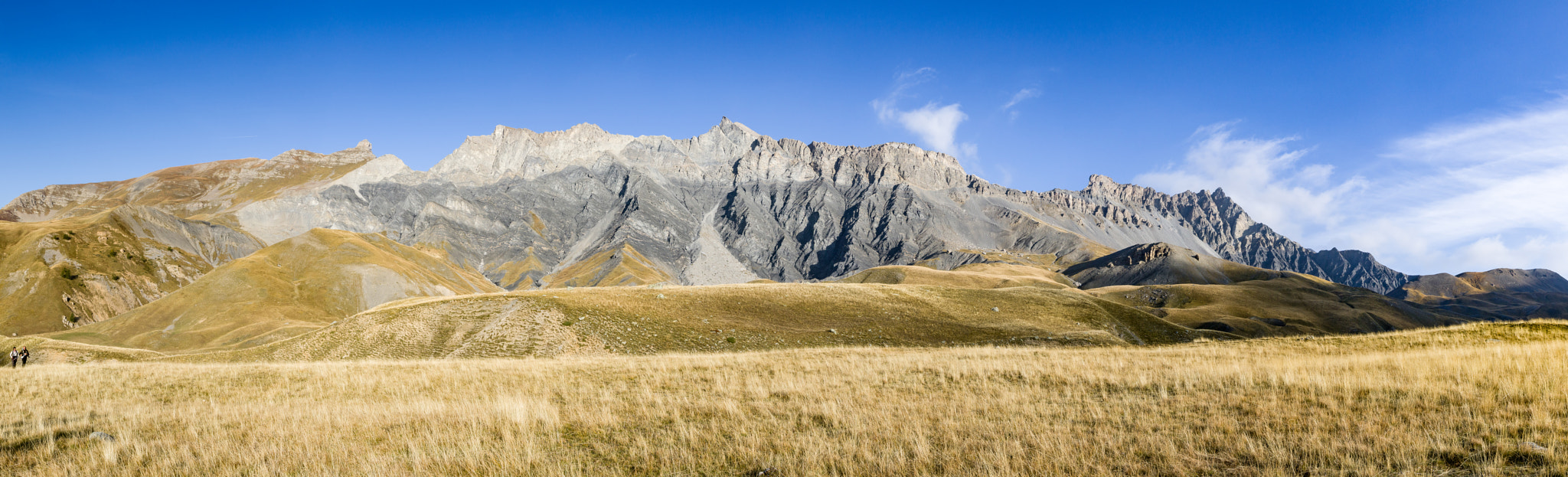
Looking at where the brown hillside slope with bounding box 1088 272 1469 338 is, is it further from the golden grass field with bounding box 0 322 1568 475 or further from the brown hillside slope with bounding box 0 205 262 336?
the brown hillside slope with bounding box 0 205 262 336

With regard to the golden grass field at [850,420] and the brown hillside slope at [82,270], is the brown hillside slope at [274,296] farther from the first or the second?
the golden grass field at [850,420]

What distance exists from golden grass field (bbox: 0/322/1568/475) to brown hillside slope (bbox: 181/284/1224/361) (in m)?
22.7

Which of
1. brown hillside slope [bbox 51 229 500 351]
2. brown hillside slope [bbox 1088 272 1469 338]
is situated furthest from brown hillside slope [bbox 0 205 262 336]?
brown hillside slope [bbox 1088 272 1469 338]

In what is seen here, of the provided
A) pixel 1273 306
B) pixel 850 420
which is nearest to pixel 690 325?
pixel 850 420

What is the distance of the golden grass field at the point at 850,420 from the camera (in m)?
7.96

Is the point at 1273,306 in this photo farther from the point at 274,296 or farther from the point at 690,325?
the point at 274,296

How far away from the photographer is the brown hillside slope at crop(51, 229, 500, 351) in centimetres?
10625

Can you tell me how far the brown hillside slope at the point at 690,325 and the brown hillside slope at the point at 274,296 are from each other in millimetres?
52629

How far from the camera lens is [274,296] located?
433 ft

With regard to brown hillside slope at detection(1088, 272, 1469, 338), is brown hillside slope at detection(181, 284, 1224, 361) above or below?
below

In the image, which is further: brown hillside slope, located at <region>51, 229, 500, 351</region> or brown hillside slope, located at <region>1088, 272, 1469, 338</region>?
brown hillside slope, located at <region>1088, 272, 1469, 338</region>

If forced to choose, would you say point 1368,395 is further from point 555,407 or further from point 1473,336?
point 1473,336

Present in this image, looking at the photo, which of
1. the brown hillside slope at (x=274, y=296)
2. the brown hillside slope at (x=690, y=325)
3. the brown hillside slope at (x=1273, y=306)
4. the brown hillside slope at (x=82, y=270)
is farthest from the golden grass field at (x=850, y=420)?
the brown hillside slope at (x=82, y=270)

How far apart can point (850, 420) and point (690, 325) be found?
120 feet
